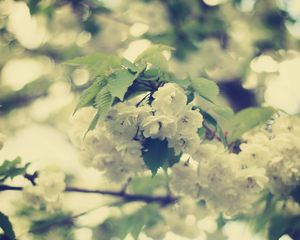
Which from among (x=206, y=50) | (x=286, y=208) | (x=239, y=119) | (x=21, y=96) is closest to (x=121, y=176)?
(x=239, y=119)

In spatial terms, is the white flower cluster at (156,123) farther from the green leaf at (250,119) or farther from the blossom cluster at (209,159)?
the green leaf at (250,119)

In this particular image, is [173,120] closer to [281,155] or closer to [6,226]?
[281,155]

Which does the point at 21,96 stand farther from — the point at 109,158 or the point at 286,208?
the point at 286,208

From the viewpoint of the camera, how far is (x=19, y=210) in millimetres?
2652

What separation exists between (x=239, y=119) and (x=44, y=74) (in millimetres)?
1790

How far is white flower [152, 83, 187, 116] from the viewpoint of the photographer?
4.88ft

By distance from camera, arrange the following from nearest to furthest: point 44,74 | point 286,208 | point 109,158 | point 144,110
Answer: point 144,110, point 109,158, point 286,208, point 44,74

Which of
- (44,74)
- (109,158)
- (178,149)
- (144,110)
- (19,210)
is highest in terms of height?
(144,110)

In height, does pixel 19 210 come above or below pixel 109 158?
below

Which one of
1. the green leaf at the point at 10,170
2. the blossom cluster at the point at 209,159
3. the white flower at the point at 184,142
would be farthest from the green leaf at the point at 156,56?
the green leaf at the point at 10,170

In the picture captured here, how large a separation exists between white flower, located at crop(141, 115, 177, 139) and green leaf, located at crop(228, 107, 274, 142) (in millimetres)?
583

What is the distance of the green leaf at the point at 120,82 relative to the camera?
1417 millimetres

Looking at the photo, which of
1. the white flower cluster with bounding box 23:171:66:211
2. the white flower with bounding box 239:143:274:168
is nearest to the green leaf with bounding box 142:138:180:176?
the white flower with bounding box 239:143:274:168

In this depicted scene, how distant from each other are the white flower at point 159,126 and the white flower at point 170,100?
0.03 metres
